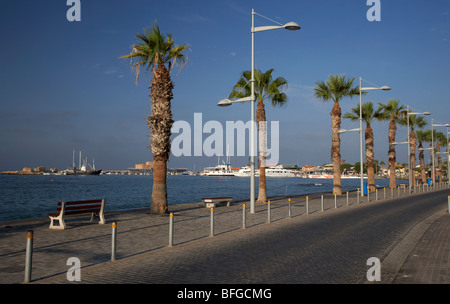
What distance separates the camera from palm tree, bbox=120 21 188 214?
680 inches

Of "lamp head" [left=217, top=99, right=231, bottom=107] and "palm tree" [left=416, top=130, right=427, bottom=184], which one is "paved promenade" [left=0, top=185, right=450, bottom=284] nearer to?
"lamp head" [left=217, top=99, right=231, bottom=107]

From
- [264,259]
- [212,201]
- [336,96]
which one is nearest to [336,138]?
[336,96]

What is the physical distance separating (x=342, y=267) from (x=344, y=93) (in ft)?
86.8

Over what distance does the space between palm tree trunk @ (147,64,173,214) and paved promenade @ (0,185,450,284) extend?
2.58m

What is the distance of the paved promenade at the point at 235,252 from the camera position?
6.86 m

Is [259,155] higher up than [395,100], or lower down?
lower down

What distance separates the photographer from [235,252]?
913 cm

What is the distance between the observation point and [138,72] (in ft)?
58.1

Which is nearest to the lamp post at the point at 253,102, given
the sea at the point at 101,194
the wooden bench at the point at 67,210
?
the wooden bench at the point at 67,210

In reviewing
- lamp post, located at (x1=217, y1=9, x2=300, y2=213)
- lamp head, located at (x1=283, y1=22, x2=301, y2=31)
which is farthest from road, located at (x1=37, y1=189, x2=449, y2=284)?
lamp head, located at (x1=283, y1=22, x2=301, y2=31)

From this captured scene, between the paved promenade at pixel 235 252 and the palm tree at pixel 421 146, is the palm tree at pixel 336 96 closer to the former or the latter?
the paved promenade at pixel 235 252

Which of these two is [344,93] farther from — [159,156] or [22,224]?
[22,224]
